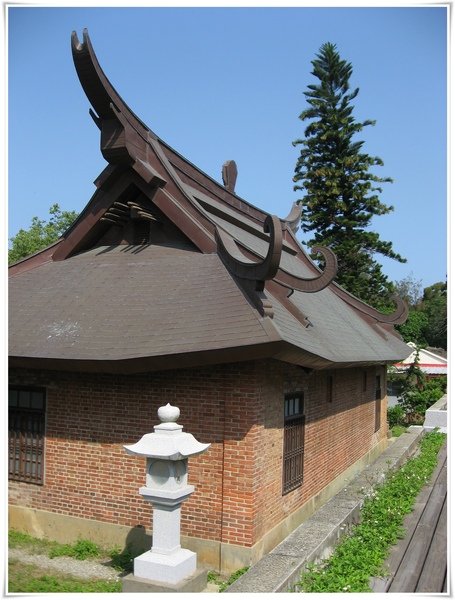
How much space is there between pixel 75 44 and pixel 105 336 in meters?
4.29

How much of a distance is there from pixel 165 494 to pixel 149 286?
3.58m

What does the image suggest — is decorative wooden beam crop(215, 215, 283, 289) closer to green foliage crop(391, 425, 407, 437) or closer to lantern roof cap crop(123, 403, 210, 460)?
lantern roof cap crop(123, 403, 210, 460)

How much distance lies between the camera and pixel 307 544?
294 inches

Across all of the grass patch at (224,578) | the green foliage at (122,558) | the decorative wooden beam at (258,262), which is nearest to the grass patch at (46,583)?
the green foliage at (122,558)

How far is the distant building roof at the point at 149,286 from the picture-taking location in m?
7.57

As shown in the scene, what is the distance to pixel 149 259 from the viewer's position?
10.1 meters

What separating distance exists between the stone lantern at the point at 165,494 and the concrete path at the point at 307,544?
792 millimetres

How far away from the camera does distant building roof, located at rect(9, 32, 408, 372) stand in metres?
7.57

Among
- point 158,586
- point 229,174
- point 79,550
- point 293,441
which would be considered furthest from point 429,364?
point 158,586

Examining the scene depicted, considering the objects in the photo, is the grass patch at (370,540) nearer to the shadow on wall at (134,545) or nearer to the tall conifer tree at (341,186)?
the shadow on wall at (134,545)

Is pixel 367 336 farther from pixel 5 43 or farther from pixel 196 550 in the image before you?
pixel 5 43

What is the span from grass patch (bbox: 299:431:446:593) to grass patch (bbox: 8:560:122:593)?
2545mm

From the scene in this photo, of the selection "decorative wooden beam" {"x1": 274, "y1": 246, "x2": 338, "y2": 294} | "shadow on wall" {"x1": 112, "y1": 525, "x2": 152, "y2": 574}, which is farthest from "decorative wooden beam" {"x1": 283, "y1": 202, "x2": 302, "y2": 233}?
"shadow on wall" {"x1": 112, "y1": 525, "x2": 152, "y2": 574}

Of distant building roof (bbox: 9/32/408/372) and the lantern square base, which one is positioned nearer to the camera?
the lantern square base
